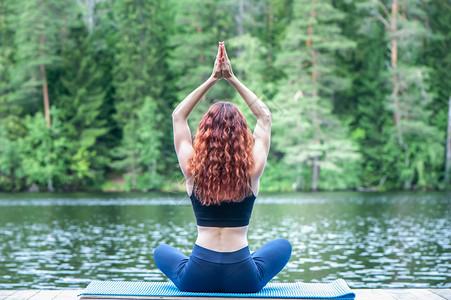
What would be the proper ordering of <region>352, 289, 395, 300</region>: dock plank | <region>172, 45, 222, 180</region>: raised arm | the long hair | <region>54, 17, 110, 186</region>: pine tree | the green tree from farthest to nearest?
1. <region>54, 17, 110, 186</region>: pine tree
2. the green tree
3. <region>352, 289, 395, 300</region>: dock plank
4. <region>172, 45, 222, 180</region>: raised arm
5. the long hair

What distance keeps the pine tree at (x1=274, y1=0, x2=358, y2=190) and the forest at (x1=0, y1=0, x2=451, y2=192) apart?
0.24 ft

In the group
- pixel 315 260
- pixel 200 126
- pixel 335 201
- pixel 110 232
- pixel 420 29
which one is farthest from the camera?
pixel 420 29

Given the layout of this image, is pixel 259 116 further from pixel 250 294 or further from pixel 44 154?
pixel 44 154

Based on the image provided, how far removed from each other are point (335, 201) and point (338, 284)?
21809mm

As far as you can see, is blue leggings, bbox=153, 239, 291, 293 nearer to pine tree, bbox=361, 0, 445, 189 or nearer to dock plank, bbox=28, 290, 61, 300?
dock plank, bbox=28, 290, 61, 300

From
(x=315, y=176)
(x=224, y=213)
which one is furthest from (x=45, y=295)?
→ (x=315, y=176)

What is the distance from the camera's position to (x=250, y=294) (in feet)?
13.1

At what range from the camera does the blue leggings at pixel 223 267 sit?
153 inches

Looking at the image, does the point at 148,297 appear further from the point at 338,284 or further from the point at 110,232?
the point at 110,232

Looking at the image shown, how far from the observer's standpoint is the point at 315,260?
11.4 meters

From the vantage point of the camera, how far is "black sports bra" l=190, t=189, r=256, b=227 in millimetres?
3820

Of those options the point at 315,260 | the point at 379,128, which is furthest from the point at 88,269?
the point at 379,128

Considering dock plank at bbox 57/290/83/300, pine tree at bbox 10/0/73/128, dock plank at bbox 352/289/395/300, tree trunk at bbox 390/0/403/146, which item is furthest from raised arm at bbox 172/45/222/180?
pine tree at bbox 10/0/73/128

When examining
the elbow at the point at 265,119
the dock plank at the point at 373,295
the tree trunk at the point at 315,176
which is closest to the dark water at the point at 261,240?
the elbow at the point at 265,119
